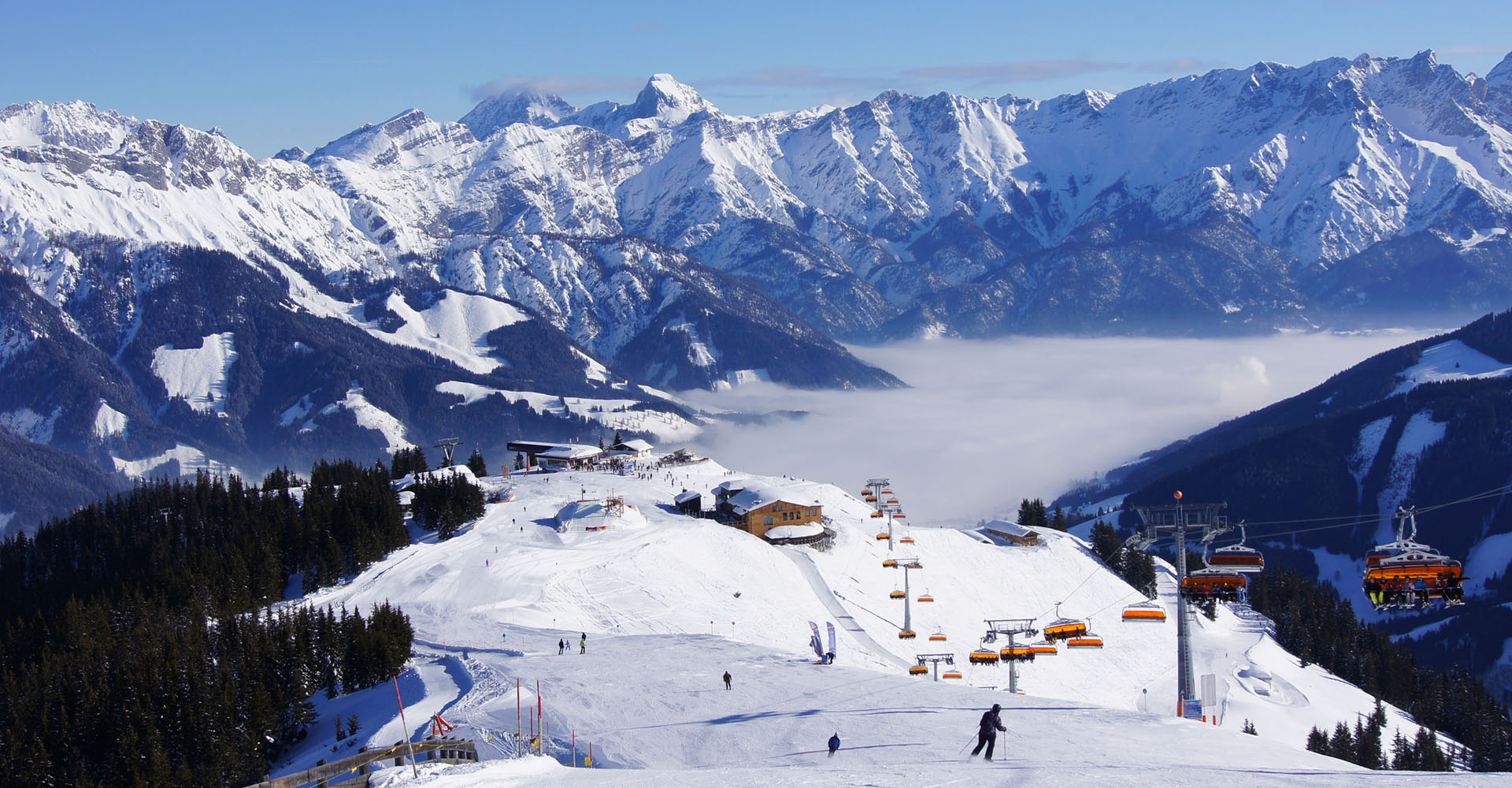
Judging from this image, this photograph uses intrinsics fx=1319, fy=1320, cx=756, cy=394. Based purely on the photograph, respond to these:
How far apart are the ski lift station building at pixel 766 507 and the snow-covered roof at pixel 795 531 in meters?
0.48

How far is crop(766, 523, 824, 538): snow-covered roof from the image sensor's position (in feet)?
416

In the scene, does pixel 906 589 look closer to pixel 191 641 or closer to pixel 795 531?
pixel 795 531

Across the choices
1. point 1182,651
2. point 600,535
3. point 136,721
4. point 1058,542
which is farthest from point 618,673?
point 1058,542

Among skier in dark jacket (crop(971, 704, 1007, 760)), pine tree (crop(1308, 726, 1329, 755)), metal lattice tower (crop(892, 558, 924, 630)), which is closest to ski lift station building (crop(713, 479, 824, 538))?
metal lattice tower (crop(892, 558, 924, 630))

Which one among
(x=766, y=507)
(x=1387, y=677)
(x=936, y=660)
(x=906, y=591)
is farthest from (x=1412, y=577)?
(x=1387, y=677)

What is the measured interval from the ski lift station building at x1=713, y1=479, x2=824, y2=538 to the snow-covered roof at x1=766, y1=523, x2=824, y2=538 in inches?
18.8

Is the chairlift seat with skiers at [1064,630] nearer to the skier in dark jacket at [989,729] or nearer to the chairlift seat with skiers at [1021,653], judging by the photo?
the chairlift seat with skiers at [1021,653]

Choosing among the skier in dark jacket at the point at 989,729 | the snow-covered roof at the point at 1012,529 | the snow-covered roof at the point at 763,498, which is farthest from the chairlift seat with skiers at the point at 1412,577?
the snow-covered roof at the point at 1012,529

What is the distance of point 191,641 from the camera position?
256 feet

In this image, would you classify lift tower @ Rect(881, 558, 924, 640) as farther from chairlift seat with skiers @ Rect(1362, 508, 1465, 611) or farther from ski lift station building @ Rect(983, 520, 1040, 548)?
chairlift seat with skiers @ Rect(1362, 508, 1465, 611)

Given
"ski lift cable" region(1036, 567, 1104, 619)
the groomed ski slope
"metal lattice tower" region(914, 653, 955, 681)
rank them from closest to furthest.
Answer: the groomed ski slope, "metal lattice tower" region(914, 653, 955, 681), "ski lift cable" region(1036, 567, 1104, 619)

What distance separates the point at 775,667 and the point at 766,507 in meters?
57.7

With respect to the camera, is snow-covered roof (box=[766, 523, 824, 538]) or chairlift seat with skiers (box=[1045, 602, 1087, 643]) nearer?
chairlift seat with skiers (box=[1045, 602, 1087, 643])

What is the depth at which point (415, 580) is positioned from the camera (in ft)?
339
